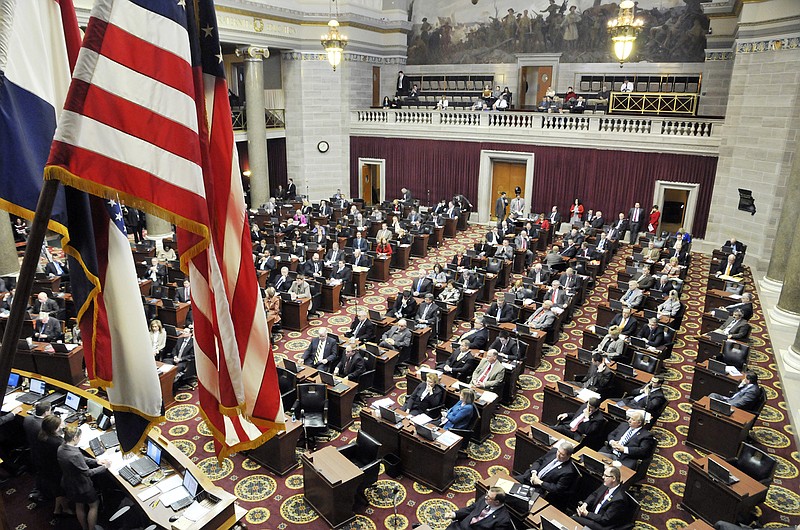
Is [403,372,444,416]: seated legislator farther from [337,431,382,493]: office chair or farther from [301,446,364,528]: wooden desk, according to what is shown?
[301,446,364,528]: wooden desk

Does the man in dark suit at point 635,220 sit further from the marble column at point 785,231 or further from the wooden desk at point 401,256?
the wooden desk at point 401,256

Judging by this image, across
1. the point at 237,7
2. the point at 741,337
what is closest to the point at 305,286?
the point at 741,337

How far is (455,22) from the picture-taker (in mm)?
25469

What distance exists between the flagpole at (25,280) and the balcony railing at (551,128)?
64.0ft

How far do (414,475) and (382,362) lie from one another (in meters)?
2.26

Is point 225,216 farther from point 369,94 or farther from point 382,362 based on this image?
point 369,94

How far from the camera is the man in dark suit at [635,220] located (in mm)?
18656

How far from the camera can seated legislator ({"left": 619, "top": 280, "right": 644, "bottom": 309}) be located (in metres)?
11.7

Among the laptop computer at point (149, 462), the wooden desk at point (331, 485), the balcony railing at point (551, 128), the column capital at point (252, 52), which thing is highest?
the column capital at point (252, 52)

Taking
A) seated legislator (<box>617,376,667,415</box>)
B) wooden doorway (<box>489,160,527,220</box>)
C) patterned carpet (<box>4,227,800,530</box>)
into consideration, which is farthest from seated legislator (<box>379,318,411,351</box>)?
wooden doorway (<box>489,160,527,220</box>)

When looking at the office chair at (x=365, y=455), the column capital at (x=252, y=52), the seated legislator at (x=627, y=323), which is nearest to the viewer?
the office chair at (x=365, y=455)

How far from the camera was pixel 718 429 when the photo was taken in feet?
24.9

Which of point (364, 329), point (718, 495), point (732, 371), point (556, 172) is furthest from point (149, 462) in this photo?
point (556, 172)

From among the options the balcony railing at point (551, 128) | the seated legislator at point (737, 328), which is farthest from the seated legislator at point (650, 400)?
the balcony railing at point (551, 128)
